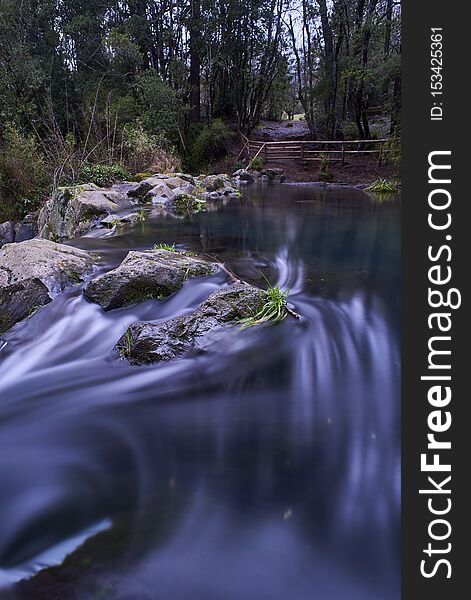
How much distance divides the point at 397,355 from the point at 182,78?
1964 cm

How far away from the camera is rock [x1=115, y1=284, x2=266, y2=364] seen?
317 centimetres

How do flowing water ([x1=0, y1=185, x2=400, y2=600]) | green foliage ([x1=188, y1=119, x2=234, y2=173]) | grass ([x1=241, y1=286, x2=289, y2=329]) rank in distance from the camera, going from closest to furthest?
flowing water ([x1=0, y1=185, x2=400, y2=600]), grass ([x1=241, y1=286, x2=289, y2=329]), green foliage ([x1=188, y1=119, x2=234, y2=173])

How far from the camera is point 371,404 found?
2.72 meters

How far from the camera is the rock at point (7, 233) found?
10.5m

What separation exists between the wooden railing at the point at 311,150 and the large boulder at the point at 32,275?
13.8m

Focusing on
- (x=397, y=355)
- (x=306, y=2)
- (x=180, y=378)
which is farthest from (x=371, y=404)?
(x=306, y=2)

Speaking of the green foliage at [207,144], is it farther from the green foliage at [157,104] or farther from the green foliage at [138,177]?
the green foliage at [138,177]

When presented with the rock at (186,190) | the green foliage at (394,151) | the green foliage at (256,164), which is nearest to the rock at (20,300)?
the rock at (186,190)

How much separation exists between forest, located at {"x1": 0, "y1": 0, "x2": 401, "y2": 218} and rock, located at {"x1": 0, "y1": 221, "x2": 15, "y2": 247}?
4824 mm

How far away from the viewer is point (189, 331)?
335 centimetres

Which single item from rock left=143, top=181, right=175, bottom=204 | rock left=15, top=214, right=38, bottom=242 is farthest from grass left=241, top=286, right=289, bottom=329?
rock left=15, top=214, right=38, bottom=242

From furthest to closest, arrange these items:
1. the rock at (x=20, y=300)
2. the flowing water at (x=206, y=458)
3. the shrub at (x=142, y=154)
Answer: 1. the shrub at (x=142, y=154)
2. the rock at (x=20, y=300)
3. the flowing water at (x=206, y=458)

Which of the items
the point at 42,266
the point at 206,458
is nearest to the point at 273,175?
the point at 42,266

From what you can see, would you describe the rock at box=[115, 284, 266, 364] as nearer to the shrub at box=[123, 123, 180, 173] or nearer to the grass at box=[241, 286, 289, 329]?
the grass at box=[241, 286, 289, 329]
